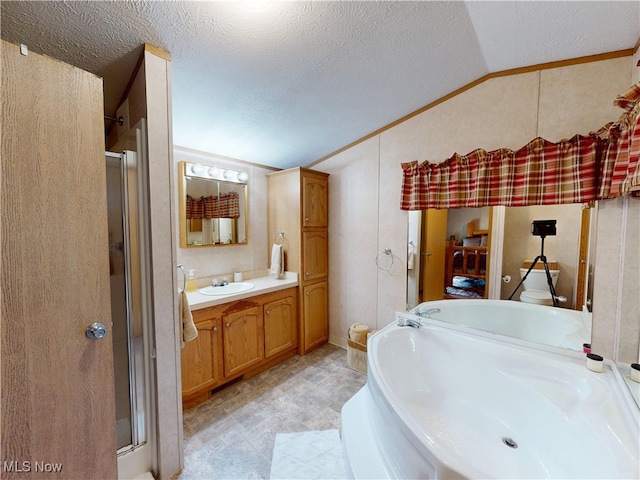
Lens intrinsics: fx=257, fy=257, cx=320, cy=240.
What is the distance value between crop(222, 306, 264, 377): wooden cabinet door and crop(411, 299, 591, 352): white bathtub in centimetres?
162

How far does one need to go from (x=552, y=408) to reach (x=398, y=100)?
2.33 meters

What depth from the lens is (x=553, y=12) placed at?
132 centimetres

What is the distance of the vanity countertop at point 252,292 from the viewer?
6.63ft

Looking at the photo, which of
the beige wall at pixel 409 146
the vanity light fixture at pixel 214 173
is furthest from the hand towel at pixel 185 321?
the beige wall at pixel 409 146

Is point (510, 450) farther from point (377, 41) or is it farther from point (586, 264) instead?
point (377, 41)

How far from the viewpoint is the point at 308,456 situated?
1627 millimetres

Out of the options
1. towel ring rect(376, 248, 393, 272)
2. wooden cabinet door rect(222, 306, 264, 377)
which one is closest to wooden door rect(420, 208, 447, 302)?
towel ring rect(376, 248, 393, 272)

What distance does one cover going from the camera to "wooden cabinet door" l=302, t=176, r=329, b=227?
2.79 metres

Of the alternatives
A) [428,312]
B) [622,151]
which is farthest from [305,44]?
[428,312]

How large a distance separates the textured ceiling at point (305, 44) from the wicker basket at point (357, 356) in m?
2.21

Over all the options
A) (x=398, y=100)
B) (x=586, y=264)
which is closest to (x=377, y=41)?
(x=398, y=100)

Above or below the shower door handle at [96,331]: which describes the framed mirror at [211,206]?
above

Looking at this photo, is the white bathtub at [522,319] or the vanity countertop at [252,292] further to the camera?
the vanity countertop at [252,292]

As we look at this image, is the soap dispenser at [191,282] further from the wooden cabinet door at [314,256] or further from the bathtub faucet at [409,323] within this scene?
the bathtub faucet at [409,323]
